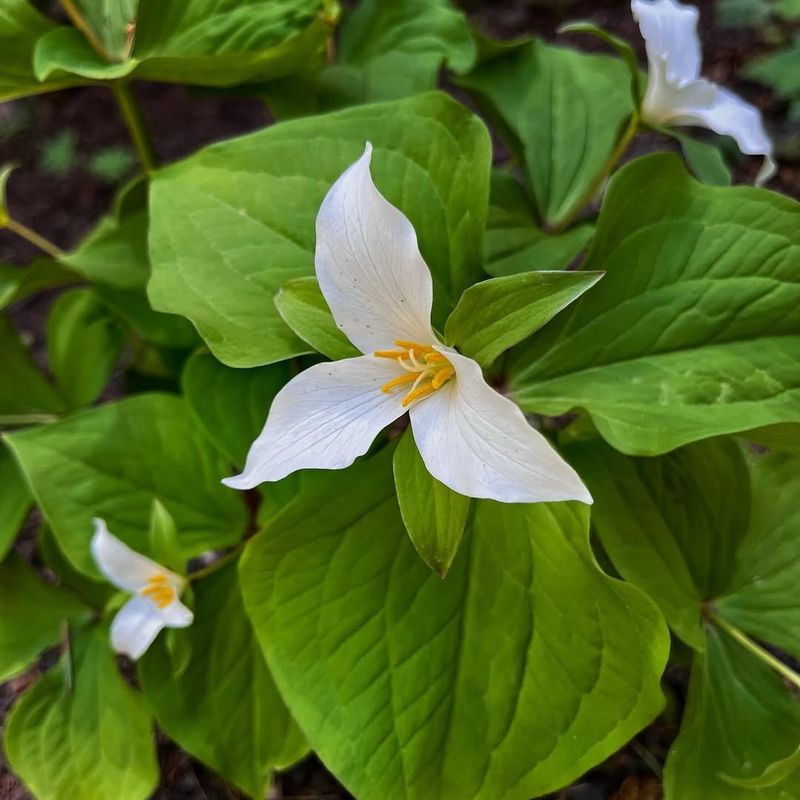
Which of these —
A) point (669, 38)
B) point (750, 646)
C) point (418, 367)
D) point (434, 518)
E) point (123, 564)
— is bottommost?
point (750, 646)

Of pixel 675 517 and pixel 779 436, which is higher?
pixel 779 436

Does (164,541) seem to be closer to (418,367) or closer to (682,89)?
(418,367)

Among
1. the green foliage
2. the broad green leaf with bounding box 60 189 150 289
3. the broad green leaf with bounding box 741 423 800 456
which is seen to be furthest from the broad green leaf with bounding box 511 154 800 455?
the green foliage

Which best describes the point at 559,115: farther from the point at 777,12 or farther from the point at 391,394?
the point at 777,12

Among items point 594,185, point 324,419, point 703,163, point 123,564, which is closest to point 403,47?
point 594,185

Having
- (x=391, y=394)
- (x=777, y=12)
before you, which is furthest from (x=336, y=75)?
(x=777, y=12)

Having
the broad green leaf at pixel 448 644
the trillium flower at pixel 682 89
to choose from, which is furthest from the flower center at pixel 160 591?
the trillium flower at pixel 682 89

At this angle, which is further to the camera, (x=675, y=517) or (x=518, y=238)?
(x=518, y=238)

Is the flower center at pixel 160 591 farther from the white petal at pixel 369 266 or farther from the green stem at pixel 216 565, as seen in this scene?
the white petal at pixel 369 266
